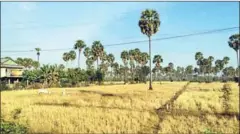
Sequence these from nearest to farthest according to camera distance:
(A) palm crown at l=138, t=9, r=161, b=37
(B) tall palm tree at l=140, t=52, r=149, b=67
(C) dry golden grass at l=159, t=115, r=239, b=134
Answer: (C) dry golden grass at l=159, t=115, r=239, b=134, (A) palm crown at l=138, t=9, r=161, b=37, (B) tall palm tree at l=140, t=52, r=149, b=67

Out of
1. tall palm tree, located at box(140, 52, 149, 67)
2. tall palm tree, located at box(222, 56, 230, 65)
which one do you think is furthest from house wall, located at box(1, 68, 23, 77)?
tall palm tree, located at box(222, 56, 230, 65)

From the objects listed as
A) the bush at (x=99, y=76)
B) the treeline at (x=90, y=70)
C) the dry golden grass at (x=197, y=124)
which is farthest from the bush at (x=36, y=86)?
the dry golden grass at (x=197, y=124)

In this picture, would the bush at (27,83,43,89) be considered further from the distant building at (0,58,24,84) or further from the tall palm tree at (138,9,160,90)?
the tall palm tree at (138,9,160,90)

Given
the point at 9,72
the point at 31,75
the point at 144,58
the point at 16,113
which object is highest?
the point at 144,58

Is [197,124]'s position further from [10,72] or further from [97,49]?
[97,49]

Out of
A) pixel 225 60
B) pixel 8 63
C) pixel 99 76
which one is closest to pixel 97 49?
pixel 99 76

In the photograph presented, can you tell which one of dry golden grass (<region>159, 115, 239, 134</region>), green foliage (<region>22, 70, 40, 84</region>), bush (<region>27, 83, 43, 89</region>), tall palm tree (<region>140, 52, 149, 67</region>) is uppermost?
tall palm tree (<region>140, 52, 149, 67</region>)

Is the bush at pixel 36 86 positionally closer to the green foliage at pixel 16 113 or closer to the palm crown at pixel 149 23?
the palm crown at pixel 149 23

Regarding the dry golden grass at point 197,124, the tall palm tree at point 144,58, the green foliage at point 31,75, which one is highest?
the tall palm tree at point 144,58

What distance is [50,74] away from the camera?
85500 mm

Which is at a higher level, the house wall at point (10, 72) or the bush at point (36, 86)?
the house wall at point (10, 72)

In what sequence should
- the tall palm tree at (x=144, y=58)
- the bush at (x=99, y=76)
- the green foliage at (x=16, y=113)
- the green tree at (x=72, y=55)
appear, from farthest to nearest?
the tall palm tree at (x=144, y=58)
the green tree at (x=72, y=55)
the bush at (x=99, y=76)
the green foliage at (x=16, y=113)

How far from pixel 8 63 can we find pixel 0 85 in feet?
75.0

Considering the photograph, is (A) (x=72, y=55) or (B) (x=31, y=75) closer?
(B) (x=31, y=75)
